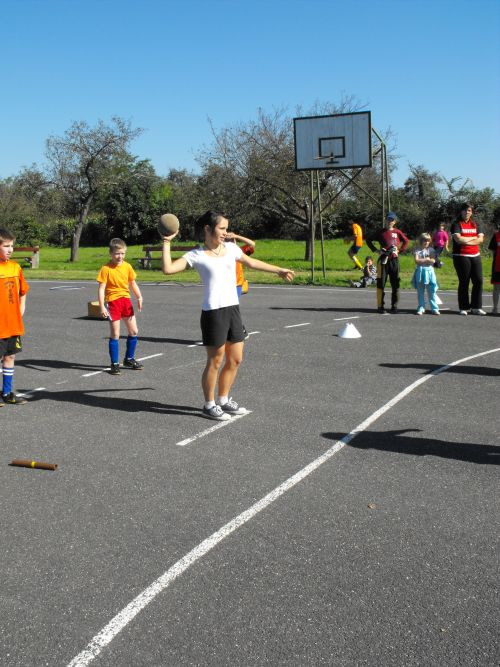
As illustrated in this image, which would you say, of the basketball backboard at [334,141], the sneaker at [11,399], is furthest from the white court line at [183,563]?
the basketball backboard at [334,141]

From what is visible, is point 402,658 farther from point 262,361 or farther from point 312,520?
point 262,361

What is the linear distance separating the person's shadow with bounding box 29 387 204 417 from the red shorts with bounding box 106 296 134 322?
1293 mm

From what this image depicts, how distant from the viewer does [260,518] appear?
4.87m

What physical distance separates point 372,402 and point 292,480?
2.67 meters

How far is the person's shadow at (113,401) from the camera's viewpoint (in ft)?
25.6

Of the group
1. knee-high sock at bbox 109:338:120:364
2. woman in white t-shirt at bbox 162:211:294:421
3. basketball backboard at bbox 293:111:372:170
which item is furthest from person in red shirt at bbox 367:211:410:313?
woman in white t-shirt at bbox 162:211:294:421

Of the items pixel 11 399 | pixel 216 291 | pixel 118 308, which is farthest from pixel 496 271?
pixel 11 399

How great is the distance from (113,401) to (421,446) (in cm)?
349

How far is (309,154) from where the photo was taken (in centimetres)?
2444

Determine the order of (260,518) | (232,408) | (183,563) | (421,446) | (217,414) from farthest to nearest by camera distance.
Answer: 1. (232,408)
2. (217,414)
3. (421,446)
4. (260,518)
5. (183,563)

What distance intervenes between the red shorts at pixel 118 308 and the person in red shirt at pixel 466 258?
8009mm

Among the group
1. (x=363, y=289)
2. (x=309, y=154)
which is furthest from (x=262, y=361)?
(x=309, y=154)

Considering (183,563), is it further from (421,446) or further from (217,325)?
(217,325)

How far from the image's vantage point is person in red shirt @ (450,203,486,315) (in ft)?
50.1
